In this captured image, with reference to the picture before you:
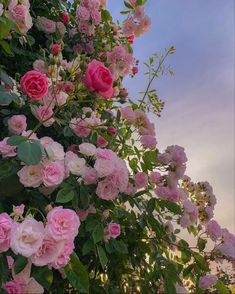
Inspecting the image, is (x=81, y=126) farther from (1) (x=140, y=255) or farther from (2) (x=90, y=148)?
(1) (x=140, y=255)

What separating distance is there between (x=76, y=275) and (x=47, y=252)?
132 mm

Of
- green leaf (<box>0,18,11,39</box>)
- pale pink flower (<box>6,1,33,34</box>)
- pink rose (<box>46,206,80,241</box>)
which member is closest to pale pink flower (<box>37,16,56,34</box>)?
pale pink flower (<box>6,1,33,34</box>)

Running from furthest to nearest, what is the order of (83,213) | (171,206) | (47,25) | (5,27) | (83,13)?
(83,13) < (47,25) < (171,206) < (83,213) < (5,27)

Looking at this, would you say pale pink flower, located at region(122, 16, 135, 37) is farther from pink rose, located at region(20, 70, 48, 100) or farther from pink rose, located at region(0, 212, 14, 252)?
pink rose, located at region(0, 212, 14, 252)

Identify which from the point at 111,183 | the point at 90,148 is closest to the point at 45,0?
the point at 90,148

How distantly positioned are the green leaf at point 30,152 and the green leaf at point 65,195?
259 millimetres

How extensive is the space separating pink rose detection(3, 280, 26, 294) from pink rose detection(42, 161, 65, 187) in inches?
13.8

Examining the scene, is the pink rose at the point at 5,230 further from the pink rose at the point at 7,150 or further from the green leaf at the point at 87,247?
the green leaf at the point at 87,247

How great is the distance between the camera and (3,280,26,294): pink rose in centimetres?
161

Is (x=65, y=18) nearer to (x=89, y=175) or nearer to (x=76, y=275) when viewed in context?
(x=89, y=175)

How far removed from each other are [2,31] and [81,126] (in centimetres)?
61

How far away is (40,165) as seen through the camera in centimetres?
181

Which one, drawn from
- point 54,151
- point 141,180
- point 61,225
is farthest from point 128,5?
point 61,225

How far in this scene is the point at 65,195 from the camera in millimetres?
1913
